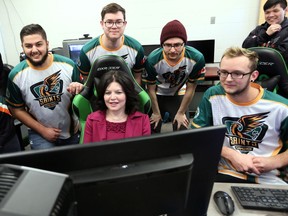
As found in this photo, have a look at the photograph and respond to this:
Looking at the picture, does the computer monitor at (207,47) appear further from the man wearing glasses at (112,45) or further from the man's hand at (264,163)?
the man's hand at (264,163)

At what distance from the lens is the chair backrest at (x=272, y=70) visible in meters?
1.56

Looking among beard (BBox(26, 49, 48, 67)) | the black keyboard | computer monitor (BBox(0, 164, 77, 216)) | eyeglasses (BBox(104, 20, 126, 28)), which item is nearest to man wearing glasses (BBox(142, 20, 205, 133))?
eyeglasses (BBox(104, 20, 126, 28))

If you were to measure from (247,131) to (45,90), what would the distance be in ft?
4.85

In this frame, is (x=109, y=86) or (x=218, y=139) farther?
(x=109, y=86)

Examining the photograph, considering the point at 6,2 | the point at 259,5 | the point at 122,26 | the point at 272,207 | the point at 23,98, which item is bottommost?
the point at 272,207

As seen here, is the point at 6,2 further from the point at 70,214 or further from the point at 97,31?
the point at 70,214

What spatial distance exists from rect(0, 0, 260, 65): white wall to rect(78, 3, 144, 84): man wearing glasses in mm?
2080

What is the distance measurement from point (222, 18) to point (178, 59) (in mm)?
2114

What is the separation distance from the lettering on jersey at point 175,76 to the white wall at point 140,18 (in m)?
1.90

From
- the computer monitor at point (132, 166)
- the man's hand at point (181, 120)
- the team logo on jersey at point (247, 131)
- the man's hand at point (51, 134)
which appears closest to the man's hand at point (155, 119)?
the man's hand at point (181, 120)

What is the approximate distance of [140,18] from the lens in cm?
409

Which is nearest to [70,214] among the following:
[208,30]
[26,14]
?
[208,30]

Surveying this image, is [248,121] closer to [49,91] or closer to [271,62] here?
[271,62]

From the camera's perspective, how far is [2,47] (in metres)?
4.61
